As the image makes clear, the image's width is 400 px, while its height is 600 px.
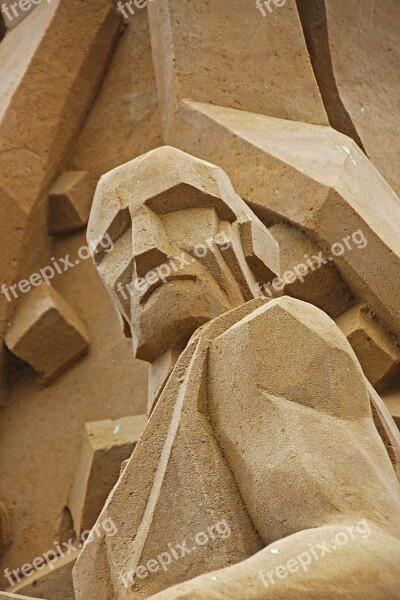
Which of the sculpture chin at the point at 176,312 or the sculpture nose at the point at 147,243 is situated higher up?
the sculpture nose at the point at 147,243

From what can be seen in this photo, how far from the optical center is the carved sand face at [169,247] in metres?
3.25

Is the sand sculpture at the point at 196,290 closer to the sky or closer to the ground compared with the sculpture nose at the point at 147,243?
closer to the ground

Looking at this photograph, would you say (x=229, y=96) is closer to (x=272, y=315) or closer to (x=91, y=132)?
(x=91, y=132)

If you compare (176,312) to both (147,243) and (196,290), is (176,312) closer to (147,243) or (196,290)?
(196,290)

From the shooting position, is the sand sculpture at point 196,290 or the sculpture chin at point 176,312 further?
the sculpture chin at point 176,312

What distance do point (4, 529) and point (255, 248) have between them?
143cm

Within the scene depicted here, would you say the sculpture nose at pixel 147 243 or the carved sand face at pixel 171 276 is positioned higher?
the sculpture nose at pixel 147 243

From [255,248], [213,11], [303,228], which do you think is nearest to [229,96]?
[213,11]

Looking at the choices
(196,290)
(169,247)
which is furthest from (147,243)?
(196,290)

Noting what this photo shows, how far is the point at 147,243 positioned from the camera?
3.25m

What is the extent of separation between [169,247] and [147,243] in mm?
66

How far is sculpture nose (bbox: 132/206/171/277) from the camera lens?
10.6 feet

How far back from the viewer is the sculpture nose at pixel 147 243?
3.25 metres

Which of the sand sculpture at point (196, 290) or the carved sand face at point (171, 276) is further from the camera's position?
the carved sand face at point (171, 276)
